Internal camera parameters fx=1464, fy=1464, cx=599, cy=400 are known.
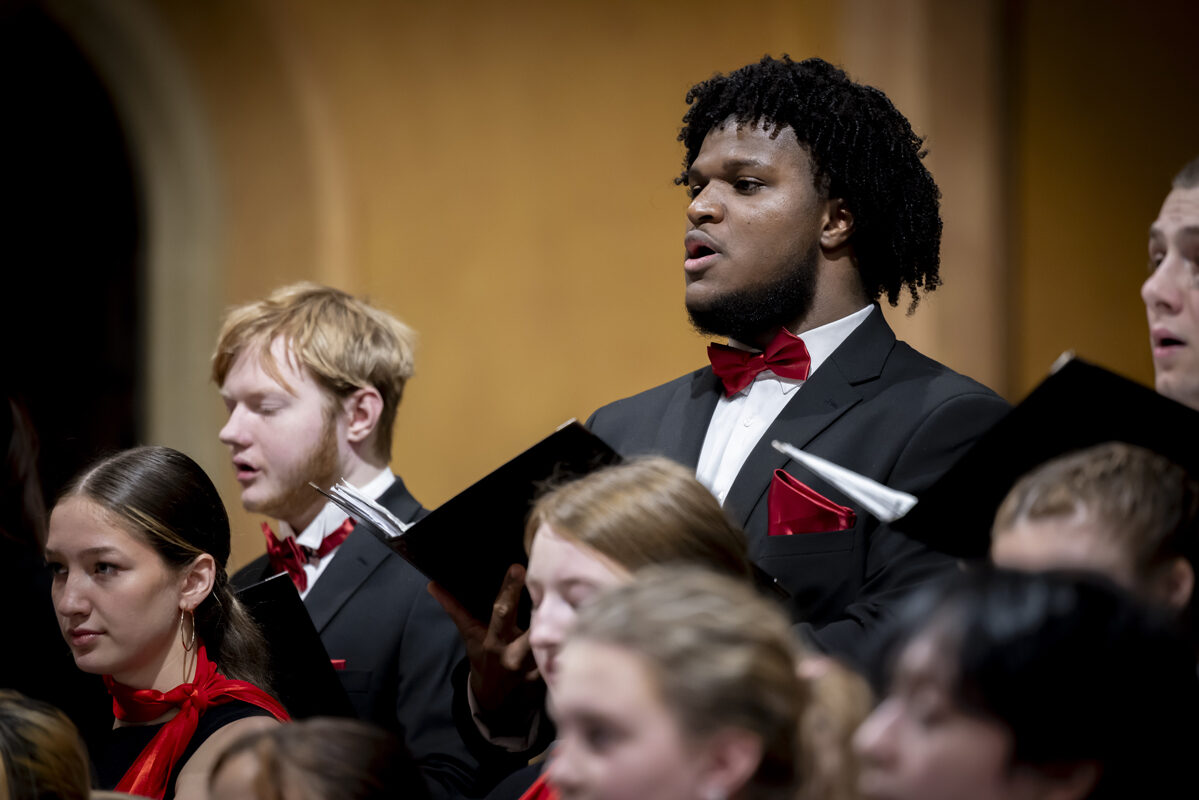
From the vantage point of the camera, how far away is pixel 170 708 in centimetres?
201

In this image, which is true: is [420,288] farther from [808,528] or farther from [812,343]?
[808,528]

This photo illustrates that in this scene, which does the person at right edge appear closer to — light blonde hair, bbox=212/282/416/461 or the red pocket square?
the red pocket square

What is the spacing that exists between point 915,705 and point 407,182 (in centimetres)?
350

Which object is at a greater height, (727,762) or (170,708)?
(727,762)

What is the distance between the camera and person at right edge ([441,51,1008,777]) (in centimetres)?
191

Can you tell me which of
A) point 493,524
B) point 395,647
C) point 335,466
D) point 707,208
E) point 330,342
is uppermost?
point 707,208

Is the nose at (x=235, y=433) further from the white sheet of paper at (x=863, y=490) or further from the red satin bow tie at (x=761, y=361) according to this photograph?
the white sheet of paper at (x=863, y=490)

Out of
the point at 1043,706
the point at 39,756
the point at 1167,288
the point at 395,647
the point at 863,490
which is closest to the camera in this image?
the point at 1043,706

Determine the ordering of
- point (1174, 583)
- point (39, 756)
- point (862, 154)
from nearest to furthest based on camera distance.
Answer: point (1174, 583) → point (39, 756) → point (862, 154)

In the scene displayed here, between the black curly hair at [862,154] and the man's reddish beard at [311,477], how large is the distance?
0.89 metres

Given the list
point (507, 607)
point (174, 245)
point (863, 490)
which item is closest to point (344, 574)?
point (507, 607)

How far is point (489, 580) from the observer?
1.92m

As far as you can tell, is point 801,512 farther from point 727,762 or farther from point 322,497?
point 322,497

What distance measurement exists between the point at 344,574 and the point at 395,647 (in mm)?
195
